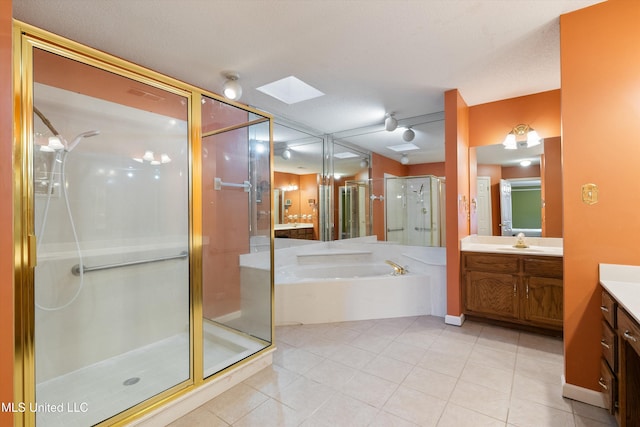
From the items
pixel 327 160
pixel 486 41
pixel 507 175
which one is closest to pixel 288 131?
pixel 327 160

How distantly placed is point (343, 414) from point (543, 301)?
2284 mm

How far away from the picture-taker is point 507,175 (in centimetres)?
344

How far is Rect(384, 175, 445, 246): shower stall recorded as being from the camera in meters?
3.80

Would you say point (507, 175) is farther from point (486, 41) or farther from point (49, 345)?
point (49, 345)

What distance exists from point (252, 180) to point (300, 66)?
1.34 m

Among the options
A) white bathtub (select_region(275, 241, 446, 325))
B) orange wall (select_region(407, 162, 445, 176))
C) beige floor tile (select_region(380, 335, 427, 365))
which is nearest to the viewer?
beige floor tile (select_region(380, 335, 427, 365))

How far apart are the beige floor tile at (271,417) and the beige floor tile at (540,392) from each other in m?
1.50

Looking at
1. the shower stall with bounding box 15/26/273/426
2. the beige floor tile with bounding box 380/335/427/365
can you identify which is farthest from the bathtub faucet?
the shower stall with bounding box 15/26/273/426

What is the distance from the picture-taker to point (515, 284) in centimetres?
289

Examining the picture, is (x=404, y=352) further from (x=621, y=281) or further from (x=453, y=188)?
(x=453, y=188)

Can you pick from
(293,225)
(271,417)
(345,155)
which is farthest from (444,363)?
(345,155)

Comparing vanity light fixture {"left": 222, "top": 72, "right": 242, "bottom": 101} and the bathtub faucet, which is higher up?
vanity light fixture {"left": 222, "top": 72, "right": 242, "bottom": 101}

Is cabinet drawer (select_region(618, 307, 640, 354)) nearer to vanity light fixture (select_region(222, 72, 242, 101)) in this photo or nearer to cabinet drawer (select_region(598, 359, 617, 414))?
cabinet drawer (select_region(598, 359, 617, 414))

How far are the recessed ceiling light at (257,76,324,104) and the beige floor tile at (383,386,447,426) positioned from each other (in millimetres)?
2879
